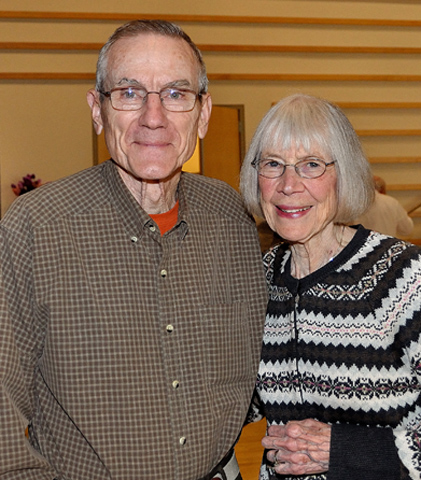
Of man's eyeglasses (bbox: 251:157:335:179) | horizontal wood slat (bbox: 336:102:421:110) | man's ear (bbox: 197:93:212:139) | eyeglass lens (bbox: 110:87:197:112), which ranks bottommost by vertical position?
horizontal wood slat (bbox: 336:102:421:110)

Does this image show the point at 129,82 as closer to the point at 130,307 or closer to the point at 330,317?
the point at 130,307

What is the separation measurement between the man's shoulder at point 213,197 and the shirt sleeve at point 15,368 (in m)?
0.57

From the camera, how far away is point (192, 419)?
1591mm

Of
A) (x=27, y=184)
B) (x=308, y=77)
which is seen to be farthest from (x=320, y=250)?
(x=308, y=77)

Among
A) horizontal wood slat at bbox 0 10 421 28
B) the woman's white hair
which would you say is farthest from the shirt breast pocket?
horizontal wood slat at bbox 0 10 421 28

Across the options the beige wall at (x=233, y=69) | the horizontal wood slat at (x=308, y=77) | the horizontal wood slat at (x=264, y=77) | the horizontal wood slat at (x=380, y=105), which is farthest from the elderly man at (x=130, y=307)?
the horizontal wood slat at (x=380, y=105)

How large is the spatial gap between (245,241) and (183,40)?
0.61m

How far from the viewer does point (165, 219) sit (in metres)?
1.82

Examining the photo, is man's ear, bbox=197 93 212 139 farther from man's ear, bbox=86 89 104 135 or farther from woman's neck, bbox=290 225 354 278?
woman's neck, bbox=290 225 354 278

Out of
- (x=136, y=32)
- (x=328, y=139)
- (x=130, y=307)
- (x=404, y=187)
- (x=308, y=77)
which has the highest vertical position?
(x=136, y=32)

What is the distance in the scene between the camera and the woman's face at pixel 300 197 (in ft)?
5.84

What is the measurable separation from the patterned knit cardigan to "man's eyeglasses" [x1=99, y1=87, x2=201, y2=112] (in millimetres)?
615

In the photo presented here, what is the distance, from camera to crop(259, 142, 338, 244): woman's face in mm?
1780

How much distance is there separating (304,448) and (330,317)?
350mm
